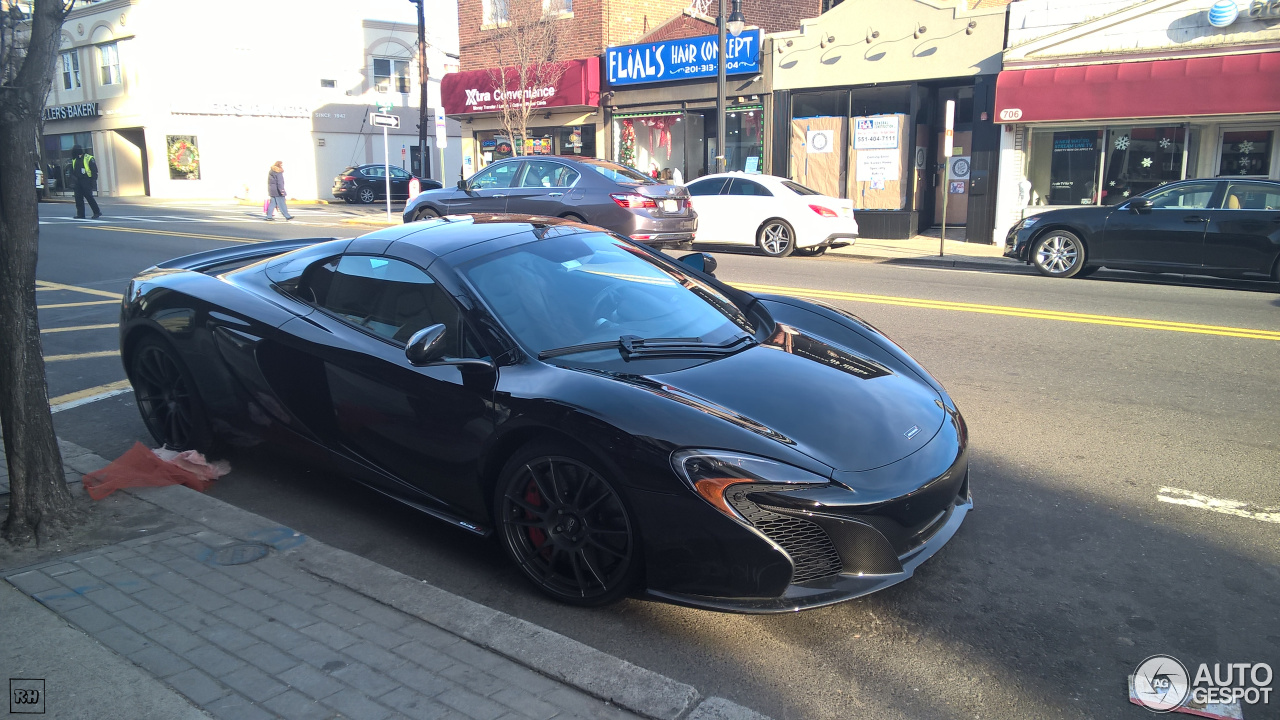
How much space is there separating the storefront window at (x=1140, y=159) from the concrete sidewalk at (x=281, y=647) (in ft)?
53.8

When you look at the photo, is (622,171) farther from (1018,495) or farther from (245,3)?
(245,3)

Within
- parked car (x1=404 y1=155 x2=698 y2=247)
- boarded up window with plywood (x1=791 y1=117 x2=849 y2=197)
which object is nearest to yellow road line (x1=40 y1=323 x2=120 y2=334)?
parked car (x1=404 y1=155 x2=698 y2=247)

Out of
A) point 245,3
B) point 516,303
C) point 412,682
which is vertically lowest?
point 412,682

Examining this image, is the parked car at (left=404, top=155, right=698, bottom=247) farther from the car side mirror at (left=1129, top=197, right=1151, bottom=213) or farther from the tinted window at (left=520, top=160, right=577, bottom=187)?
the car side mirror at (left=1129, top=197, right=1151, bottom=213)

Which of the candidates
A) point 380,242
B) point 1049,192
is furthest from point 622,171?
point 380,242

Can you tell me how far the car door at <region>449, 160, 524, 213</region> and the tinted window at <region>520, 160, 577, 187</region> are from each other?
8.2 inches

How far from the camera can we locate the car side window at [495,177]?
1421 centimetres

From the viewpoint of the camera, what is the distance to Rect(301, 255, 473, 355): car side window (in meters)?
3.90

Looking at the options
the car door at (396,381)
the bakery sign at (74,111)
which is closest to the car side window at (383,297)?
the car door at (396,381)

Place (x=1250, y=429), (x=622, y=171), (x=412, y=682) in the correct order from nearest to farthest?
(x=412, y=682) → (x=1250, y=429) → (x=622, y=171)

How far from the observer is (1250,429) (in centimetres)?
543

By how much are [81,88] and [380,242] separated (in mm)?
46935

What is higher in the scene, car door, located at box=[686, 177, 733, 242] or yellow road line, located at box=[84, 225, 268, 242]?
car door, located at box=[686, 177, 733, 242]

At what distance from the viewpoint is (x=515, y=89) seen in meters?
25.7
